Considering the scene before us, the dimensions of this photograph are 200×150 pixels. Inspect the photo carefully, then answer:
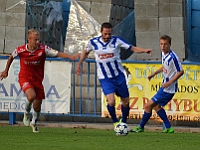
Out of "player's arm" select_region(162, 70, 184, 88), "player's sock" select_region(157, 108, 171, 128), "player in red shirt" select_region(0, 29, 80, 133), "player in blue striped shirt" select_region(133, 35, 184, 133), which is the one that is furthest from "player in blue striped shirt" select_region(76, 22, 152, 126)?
"player's sock" select_region(157, 108, 171, 128)

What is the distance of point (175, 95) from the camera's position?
54.0ft

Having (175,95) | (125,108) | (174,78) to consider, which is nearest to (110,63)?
(125,108)

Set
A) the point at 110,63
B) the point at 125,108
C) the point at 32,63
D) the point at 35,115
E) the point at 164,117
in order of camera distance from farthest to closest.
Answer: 1. the point at 164,117
2. the point at 35,115
3. the point at 32,63
4. the point at 125,108
5. the point at 110,63

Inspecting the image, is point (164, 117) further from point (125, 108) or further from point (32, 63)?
point (32, 63)

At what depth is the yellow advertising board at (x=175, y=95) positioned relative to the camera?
644 inches

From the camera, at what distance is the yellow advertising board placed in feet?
53.7

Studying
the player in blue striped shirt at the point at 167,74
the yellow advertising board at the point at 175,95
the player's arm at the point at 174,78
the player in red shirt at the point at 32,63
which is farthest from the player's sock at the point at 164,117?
the player in red shirt at the point at 32,63

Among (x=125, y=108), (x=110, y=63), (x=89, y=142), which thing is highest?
(x=110, y=63)

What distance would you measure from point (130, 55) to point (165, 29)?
6.23 feet

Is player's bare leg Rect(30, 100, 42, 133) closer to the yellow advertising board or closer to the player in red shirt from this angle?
the player in red shirt

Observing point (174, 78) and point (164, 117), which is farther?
point (164, 117)

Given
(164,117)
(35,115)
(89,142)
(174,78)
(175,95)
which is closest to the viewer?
(89,142)

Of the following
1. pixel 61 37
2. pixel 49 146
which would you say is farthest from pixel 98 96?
pixel 49 146

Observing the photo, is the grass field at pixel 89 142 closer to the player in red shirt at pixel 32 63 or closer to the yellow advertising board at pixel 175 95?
the player in red shirt at pixel 32 63
